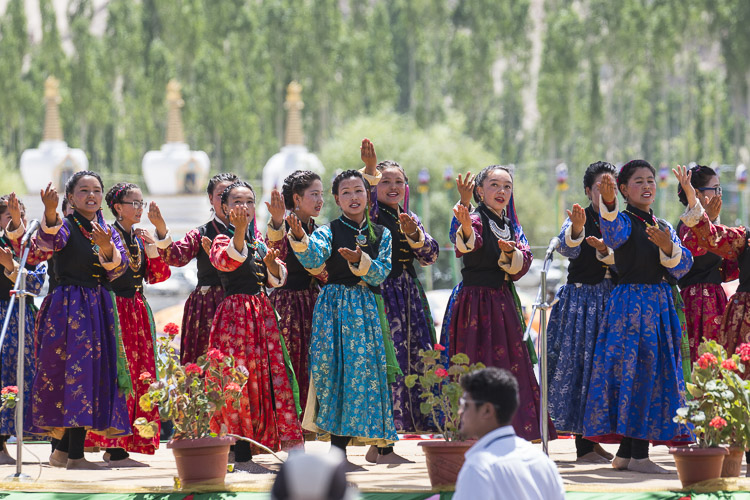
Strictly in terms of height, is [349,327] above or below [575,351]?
above

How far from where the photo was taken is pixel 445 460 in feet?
16.6

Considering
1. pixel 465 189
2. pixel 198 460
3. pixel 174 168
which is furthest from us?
pixel 174 168

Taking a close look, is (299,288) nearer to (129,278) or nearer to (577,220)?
(129,278)

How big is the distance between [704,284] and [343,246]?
1987 millimetres

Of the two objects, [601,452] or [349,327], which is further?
[601,452]

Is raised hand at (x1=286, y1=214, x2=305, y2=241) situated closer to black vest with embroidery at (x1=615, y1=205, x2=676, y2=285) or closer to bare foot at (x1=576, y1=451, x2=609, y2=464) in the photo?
black vest with embroidery at (x1=615, y1=205, x2=676, y2=285)

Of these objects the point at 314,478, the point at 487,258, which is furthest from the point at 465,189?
the point at 314,478

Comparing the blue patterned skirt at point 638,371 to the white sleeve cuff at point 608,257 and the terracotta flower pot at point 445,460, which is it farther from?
the terracotta flower pot at point 445,460

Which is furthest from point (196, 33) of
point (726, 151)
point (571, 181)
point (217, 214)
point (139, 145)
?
point (217, 214)

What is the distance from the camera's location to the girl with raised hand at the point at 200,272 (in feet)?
20.9

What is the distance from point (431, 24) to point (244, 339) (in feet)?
155

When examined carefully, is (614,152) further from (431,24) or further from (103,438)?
(103,438)

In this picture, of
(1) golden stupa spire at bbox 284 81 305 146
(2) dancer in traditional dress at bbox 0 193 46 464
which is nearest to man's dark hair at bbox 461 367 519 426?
(2) dancer in traditional dress at bbox 0 193 46 464

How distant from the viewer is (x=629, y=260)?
590 cm
